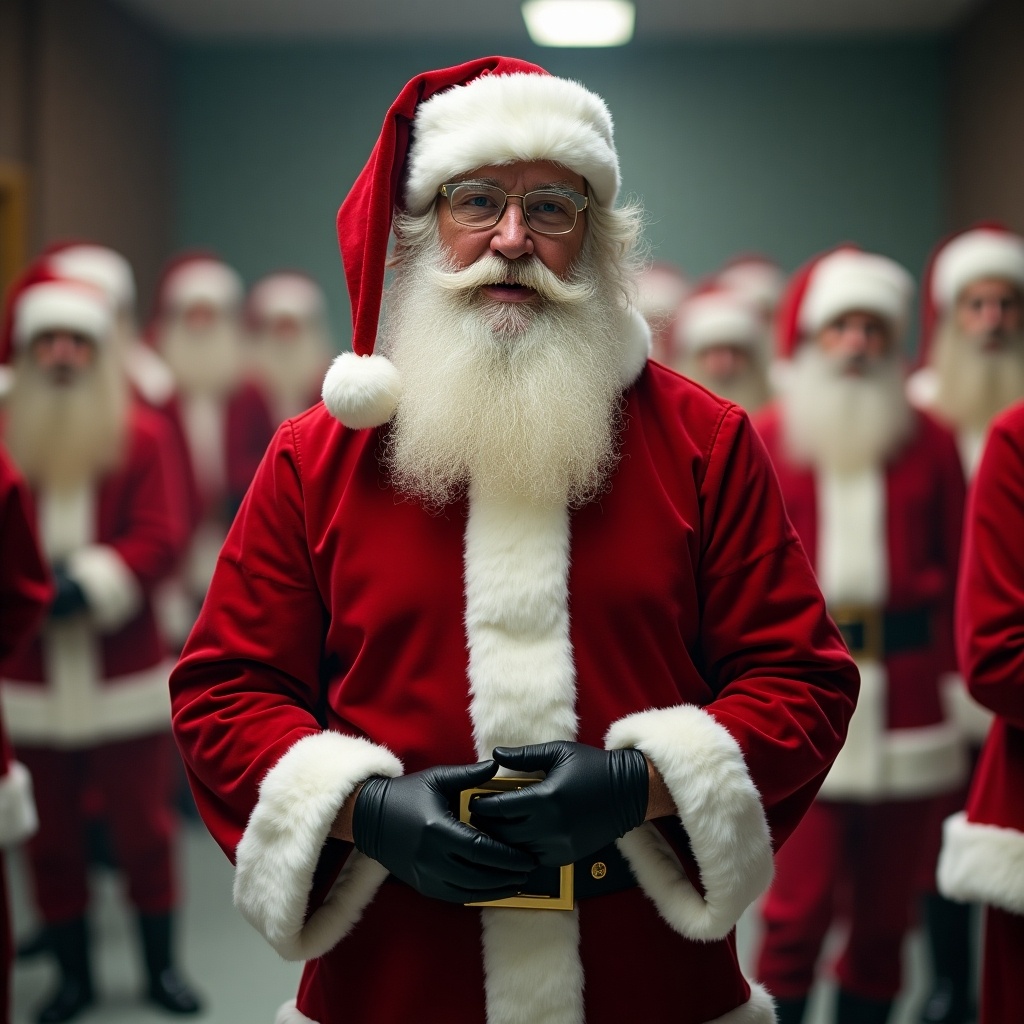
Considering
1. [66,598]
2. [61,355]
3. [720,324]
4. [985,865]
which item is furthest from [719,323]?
[985,865]

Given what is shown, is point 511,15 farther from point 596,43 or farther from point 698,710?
point 698,710

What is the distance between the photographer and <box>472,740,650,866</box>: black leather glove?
147 cm

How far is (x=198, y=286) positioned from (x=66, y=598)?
3.49m

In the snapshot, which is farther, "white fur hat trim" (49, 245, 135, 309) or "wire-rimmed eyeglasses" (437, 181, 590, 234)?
"white fur hat trim" (49, 245, 135, 309)

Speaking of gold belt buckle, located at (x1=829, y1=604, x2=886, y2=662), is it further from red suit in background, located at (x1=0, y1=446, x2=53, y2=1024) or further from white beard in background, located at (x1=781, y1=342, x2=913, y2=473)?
red suit in background, located at (x1=0, y1=446, x2=53, y2=1024)

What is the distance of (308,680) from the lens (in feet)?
5.67

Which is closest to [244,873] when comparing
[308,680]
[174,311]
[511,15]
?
[308,680]

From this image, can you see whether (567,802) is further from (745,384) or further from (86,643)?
(745,384)

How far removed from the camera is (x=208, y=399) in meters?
6.37

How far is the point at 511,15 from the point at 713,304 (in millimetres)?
3371

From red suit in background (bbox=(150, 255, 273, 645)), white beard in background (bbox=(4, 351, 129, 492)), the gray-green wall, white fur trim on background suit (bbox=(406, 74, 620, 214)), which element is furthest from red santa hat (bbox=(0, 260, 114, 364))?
the gray-green wall

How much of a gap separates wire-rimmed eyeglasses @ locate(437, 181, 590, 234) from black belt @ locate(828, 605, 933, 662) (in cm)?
185

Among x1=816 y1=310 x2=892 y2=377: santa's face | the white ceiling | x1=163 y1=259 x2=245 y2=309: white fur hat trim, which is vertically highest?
the white ceiling

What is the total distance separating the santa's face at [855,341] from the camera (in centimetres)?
358
